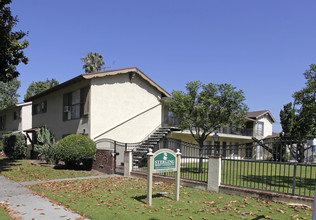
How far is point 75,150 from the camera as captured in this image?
14.3 meters

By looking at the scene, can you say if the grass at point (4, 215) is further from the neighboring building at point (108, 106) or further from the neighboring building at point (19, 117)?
the neighboring building at point (19, 117)

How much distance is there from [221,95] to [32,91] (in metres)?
47.1

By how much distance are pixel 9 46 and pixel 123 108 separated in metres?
7.92

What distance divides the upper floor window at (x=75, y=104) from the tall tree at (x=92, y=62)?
25.6 metres

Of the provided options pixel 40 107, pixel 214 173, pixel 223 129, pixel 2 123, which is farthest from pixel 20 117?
pixel 214 173

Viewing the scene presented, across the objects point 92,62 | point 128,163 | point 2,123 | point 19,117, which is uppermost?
point 92,62

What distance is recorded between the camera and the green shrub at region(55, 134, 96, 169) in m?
14.3

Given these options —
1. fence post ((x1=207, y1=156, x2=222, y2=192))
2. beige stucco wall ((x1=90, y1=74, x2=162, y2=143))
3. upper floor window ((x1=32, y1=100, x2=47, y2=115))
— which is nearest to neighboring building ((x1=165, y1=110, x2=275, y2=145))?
beige stucco wall ((x1=90, y1=74, x2=162, y2=143))

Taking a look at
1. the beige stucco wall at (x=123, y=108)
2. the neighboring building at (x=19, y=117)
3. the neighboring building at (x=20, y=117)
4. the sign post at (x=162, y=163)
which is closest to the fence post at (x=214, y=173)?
the sign post at (x=162, y=163)

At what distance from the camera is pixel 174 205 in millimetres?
7148

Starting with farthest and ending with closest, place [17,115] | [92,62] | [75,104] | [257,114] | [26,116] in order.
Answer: [92,62] → [257,114] → [17,115] → [26,116] → [75,104]

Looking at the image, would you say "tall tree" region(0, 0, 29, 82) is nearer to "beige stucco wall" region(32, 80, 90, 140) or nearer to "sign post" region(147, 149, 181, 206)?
"beige stucco wall" region(32, 80, 90, 140)

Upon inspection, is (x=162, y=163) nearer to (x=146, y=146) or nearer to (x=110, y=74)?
(x=146, y=146)

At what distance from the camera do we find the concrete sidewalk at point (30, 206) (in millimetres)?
6023
